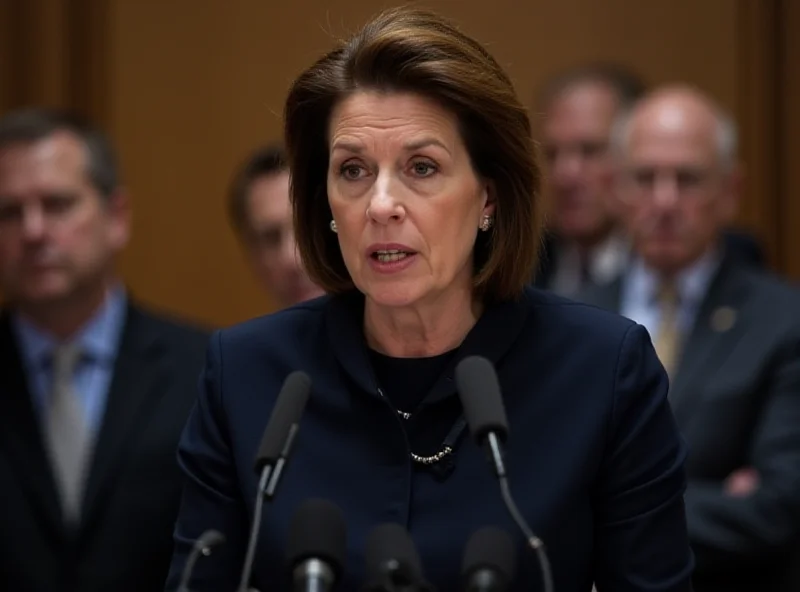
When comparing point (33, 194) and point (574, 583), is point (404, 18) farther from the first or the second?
point (33, 194)

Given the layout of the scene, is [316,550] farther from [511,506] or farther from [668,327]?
[668,327]

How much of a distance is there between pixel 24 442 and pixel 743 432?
1.72 meters

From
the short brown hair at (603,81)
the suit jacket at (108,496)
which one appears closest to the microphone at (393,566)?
the suit jacket at (108,496)

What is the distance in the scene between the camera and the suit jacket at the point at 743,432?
11.7ft

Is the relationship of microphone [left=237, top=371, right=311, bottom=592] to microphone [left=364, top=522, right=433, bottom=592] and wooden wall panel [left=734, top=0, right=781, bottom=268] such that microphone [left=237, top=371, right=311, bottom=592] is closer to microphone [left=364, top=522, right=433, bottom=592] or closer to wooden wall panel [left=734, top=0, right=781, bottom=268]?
microphone [left=364, top=522, right=433, bottom=592]

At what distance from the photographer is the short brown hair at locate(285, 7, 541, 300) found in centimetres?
237

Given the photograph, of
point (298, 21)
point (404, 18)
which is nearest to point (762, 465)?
point (404, 18)

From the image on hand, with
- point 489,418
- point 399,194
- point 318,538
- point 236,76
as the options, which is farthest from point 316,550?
point 236,76

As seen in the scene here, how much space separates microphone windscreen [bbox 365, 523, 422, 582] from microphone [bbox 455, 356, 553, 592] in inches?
5.2

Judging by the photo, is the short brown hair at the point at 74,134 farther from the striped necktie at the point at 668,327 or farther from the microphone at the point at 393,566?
the microphone at the point at 393,566

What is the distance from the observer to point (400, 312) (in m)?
2.47

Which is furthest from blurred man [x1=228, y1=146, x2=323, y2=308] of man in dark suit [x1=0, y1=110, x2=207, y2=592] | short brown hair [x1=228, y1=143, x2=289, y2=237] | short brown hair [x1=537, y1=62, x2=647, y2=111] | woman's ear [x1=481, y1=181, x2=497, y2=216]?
woman's ear [x1=481, y1=181, x2=497, y2=216]

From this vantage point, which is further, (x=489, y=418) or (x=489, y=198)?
(x=489, y=198)

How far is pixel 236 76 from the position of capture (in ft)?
17.4
